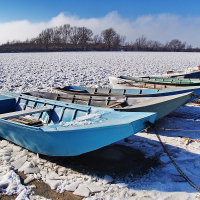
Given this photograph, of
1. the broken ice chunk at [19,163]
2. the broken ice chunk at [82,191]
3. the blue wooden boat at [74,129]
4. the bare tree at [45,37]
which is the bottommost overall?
the broken ice chunk at [82,191]

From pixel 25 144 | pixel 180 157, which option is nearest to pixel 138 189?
pixel 180 157

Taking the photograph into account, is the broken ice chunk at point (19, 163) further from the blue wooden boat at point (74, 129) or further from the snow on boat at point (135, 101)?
the snow on boat at point (135, 101)

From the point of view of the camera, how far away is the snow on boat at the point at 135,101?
15.4ft

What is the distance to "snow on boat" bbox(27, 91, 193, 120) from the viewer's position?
4.71m

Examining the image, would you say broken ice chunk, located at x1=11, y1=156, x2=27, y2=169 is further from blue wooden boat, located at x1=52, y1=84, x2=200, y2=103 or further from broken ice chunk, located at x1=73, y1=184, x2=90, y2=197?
blue wooden boat, located at x1=52, y1=84, x2=200, y2=103

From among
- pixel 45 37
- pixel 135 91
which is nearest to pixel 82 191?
pixel 135 91

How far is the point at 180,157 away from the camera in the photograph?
3.84m

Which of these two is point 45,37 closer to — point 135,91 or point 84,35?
point 84,35

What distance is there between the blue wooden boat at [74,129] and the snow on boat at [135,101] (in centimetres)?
108

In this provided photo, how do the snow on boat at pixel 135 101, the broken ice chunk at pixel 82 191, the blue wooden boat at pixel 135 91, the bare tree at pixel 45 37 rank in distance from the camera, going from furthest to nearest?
1. the bare tree at pixel 45 37
2. the blue wooden boat at pixel 135 91
3. the snow on boat at pixel 135 101
4. the broken ice chunk at pixel 82 191

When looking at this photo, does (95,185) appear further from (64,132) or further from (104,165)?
(64,132)

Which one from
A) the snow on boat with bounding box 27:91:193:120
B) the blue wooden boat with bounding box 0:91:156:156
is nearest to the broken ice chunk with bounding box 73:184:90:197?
the blue wooden boat with bounding box 0:91:156:156

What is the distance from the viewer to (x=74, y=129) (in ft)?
10.1

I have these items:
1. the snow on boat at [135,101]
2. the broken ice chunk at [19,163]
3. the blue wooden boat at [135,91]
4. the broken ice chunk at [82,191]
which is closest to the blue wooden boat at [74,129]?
the broken ice chunk at [19,163]
